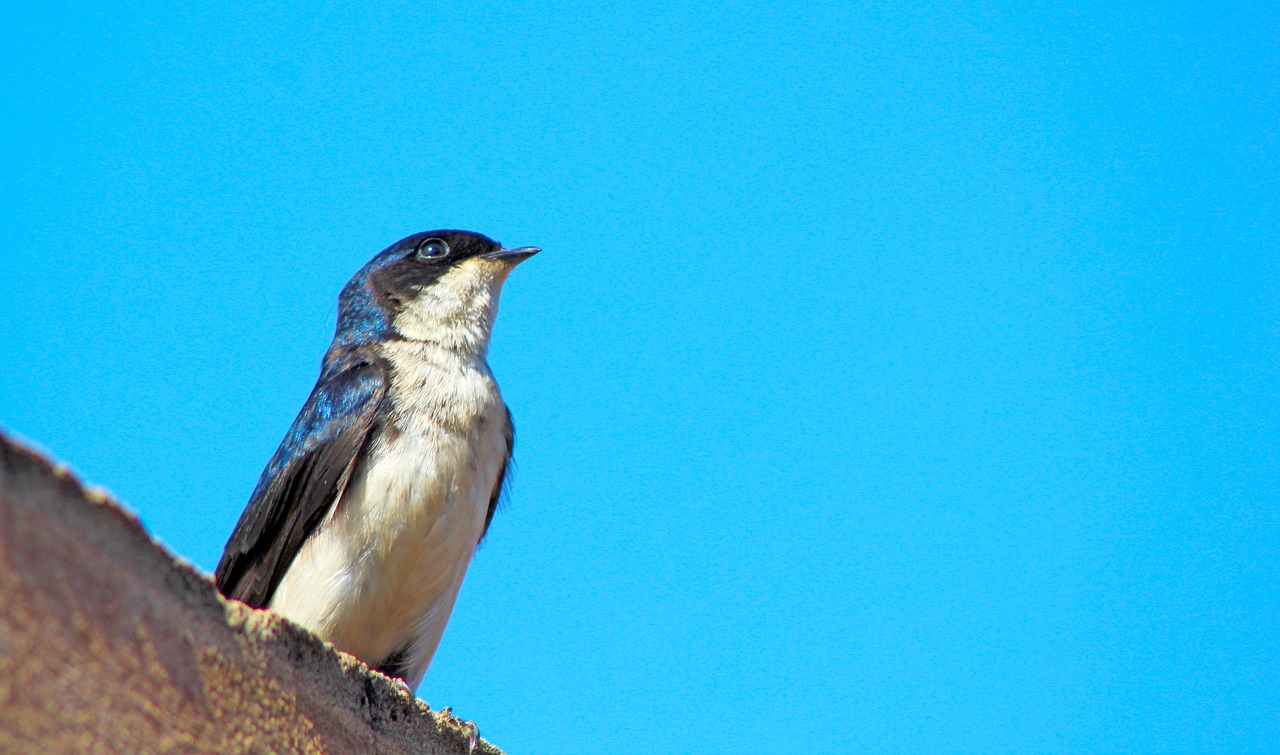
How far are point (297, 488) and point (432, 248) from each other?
7.72 feet

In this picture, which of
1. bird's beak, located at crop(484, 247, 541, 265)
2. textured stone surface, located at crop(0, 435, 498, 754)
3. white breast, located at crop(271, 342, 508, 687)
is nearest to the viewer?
textured stone surface, located at crop(0, 435, 498, 754)

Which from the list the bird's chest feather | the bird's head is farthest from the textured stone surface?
the bird's head

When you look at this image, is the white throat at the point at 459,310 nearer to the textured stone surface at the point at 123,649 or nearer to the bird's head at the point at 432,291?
the bird's head at the point at 432,291

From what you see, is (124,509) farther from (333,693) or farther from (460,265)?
(460,265)

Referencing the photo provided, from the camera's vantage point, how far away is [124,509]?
306 centimetres

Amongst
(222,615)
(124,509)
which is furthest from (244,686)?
(124,509)

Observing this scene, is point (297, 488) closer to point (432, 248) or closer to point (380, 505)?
point (380, 505)

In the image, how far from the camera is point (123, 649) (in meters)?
2.93

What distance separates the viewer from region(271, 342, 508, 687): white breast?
20.1 ft

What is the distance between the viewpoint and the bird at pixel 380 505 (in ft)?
20.1

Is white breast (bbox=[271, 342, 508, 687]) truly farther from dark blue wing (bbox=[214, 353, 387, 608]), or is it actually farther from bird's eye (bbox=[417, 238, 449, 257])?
bird's eye (bbox=[417, 238, 449, 257])

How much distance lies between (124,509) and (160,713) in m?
0.47

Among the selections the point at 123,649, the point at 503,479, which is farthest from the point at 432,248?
the point at 123,649

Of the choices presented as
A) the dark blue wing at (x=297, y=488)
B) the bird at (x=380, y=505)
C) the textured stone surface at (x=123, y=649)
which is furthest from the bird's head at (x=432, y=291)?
the textured stone surface at (x=123, y=649)
